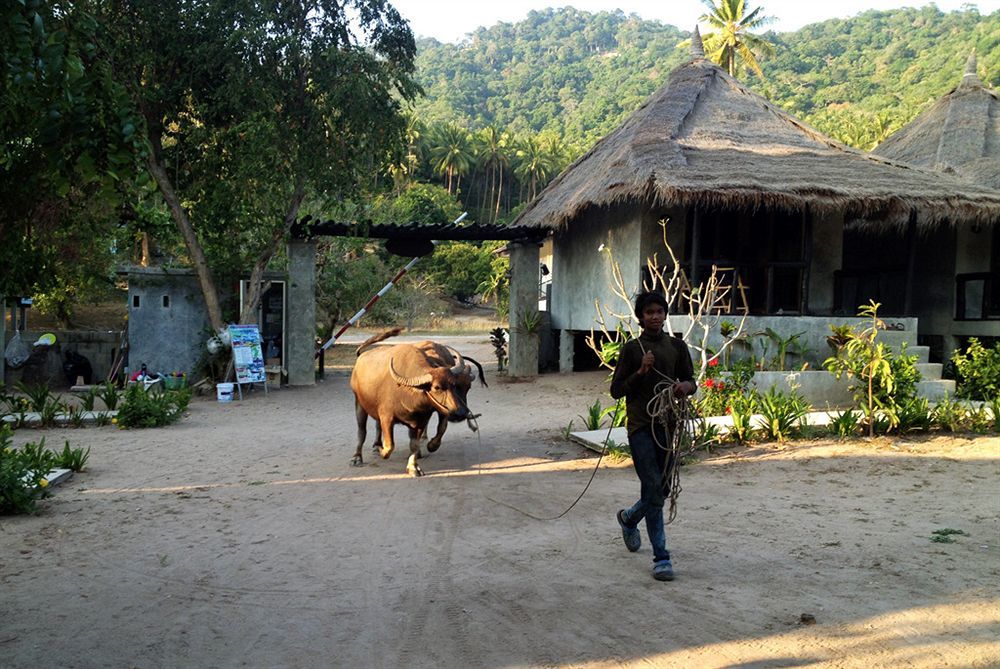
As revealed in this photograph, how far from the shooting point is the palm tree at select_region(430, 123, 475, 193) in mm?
66812

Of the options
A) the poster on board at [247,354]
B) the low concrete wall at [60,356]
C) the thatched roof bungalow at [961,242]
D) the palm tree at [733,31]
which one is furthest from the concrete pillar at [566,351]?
the palm tree at [733,31]

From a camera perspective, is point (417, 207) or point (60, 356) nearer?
point (60, 356)

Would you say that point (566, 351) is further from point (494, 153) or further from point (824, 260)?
point (494, 153)

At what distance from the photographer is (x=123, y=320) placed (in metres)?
27.3

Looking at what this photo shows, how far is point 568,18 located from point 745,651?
16513 centimetres

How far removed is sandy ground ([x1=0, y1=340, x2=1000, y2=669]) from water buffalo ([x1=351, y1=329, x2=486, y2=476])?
1.59ft

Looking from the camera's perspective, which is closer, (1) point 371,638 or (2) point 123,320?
(1) point 371,638

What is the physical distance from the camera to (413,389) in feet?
27.2

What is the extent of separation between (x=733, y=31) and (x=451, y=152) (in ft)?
110

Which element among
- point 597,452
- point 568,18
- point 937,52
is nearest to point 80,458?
point 597,452

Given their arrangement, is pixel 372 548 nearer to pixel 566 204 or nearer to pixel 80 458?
pixel 80 458

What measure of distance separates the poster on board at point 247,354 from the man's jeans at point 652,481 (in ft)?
41.8

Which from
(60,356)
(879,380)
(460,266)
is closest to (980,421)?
(879,380)

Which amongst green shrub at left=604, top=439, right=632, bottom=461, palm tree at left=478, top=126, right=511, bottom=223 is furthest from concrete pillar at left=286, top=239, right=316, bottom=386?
palm tree at left=478, top=126, right=511, bottom=223
